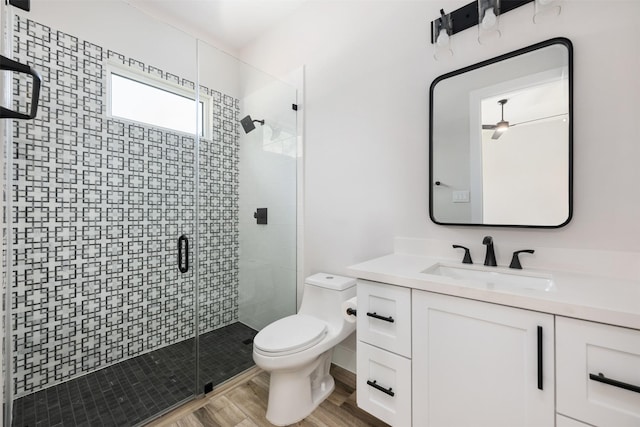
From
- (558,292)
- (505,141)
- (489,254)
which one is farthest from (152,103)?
(558,292)

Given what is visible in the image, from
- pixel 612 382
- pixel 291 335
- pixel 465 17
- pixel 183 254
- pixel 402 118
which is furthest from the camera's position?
pixel 183 254

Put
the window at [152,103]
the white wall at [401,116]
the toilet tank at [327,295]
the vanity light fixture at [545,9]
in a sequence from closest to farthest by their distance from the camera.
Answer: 1. the white wall at [401,116]
2. the vanity light fixture at [545,9]
3. the toilet tank at [327,295]
4. the window at [152,103]

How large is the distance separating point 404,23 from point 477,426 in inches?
77.6

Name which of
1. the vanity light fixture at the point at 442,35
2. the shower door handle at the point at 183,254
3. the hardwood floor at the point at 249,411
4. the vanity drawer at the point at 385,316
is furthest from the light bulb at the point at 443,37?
the hardwood floor at the point at 249,411

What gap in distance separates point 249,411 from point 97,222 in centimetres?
147

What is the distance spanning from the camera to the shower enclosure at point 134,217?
1477mm

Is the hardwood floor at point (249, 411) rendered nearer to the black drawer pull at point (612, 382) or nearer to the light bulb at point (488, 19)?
the black drawer pull at point (612, 382)

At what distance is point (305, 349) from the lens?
141cm

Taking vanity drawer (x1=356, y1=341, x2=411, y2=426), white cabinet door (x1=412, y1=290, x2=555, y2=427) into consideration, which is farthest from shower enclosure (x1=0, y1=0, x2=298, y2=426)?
white cabinet door (x1=412, y1=290, x2=555, y2=427)

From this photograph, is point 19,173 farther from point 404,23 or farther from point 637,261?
point 637,261

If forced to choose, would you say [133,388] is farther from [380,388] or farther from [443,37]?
[443,37]

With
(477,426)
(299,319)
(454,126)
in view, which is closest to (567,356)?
(477,426)

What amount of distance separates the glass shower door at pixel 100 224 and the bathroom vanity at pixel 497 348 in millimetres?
1276

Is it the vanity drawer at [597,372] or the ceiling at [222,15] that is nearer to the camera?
the vanity drawer at [597,372]
